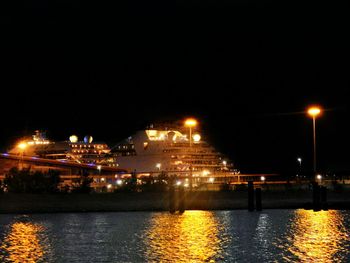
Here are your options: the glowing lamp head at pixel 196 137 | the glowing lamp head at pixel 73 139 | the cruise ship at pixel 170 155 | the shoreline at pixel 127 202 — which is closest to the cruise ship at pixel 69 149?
the glowing lamp head at pixel 73 139

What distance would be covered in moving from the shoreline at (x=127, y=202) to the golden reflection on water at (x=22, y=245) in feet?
39.5

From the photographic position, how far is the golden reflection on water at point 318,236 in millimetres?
23516

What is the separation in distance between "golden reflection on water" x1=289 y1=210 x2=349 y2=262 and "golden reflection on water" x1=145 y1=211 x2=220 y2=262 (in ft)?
10.6

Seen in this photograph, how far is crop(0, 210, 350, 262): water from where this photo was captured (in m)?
23.8

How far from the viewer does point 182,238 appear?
2964 cm

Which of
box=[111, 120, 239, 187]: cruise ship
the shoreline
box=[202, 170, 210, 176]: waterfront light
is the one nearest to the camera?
the shoreline

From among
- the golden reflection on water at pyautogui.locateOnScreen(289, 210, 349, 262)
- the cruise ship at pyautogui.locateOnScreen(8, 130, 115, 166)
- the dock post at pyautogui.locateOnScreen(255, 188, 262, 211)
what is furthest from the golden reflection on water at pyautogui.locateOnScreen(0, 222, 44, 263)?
the cruise ship at pyautogui.locateOnScreen(8, 130, 115, 166)

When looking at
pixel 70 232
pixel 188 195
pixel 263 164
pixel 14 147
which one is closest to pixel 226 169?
pixel 263 164

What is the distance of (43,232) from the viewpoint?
109ft

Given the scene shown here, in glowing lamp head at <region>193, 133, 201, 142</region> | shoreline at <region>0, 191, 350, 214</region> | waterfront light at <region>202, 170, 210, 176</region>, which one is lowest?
shoreline at <region>0, 191, 350, 214</region>

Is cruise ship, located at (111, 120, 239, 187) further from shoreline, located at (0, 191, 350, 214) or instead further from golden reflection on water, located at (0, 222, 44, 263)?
golden reflection on water, located at (0, 222, 44, 263)

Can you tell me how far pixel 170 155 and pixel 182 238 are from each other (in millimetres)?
74935

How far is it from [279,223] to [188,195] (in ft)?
48.6

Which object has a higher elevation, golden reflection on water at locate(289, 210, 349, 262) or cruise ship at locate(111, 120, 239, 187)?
cruise ship at locate(111, 120, 239, 187)
